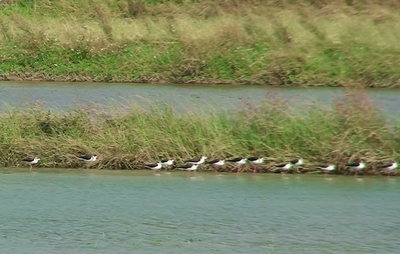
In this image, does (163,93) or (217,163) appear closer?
(217,163)

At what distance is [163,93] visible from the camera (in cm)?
2328

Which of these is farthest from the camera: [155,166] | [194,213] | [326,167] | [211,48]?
[211,48]

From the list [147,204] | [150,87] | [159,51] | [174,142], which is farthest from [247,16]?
[147,204]

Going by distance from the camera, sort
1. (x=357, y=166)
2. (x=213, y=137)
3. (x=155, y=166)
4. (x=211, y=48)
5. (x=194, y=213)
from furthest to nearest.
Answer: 1. (x=211, y=48)
2. (x=213, y=137)
3. (x=155, y=166)
4. (x=357, y=166)
5. (x=194, y=213)

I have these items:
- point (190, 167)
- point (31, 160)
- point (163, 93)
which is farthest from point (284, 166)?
point (163, 93)

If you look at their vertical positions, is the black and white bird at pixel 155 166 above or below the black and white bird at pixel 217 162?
below

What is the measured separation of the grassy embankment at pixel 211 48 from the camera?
2588 centimetres

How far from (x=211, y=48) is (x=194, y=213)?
13.6 meters

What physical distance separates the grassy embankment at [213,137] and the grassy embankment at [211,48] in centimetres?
887

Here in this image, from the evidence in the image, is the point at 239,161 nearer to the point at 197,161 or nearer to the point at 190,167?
the point at 197,161

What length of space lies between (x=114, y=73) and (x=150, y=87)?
1851mm

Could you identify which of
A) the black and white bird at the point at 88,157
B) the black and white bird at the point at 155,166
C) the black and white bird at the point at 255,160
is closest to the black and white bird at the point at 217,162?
the black and white bird at the point at 255,160

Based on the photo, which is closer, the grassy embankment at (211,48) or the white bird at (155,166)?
the white bird at (155,166)

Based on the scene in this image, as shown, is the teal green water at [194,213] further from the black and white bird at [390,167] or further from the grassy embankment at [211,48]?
the grassy embankment at [211,48]
